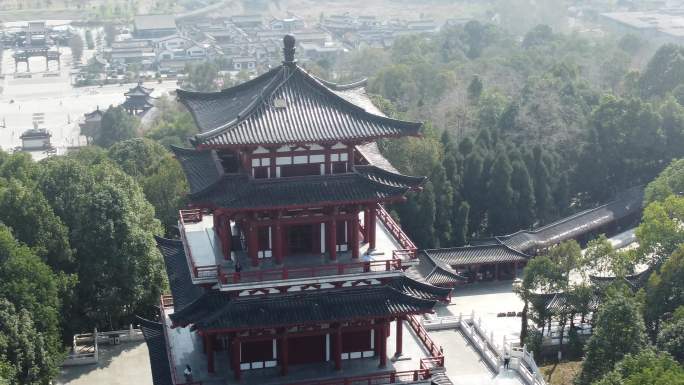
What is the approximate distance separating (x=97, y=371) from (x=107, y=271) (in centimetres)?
511

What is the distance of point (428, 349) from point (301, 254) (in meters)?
6.71

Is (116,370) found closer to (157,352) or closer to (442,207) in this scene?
(157,352)

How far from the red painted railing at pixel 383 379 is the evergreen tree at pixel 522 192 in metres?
33.4

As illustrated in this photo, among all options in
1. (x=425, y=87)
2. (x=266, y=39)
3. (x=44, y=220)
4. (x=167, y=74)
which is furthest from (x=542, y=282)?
(x=266, y=39)

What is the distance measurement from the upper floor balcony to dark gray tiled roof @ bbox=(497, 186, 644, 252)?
27.5m

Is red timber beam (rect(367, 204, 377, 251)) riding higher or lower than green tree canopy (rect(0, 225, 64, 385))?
higher

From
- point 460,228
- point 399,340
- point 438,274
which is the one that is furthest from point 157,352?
point 460,228

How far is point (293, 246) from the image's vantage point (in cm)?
3822

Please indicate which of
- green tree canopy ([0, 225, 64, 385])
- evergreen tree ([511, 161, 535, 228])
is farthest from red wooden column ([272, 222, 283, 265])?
evergreen tree ([511, 161, 535, 228])

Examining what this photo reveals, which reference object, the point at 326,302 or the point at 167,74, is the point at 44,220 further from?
the point at 167,74

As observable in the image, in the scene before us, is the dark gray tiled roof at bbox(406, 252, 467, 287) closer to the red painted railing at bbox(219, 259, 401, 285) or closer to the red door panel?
the red door panel

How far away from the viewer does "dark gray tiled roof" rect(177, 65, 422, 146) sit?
115 feet

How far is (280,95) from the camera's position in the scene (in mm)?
37062

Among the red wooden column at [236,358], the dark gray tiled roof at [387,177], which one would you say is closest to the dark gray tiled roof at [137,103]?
the red wooden column at [236,358]
